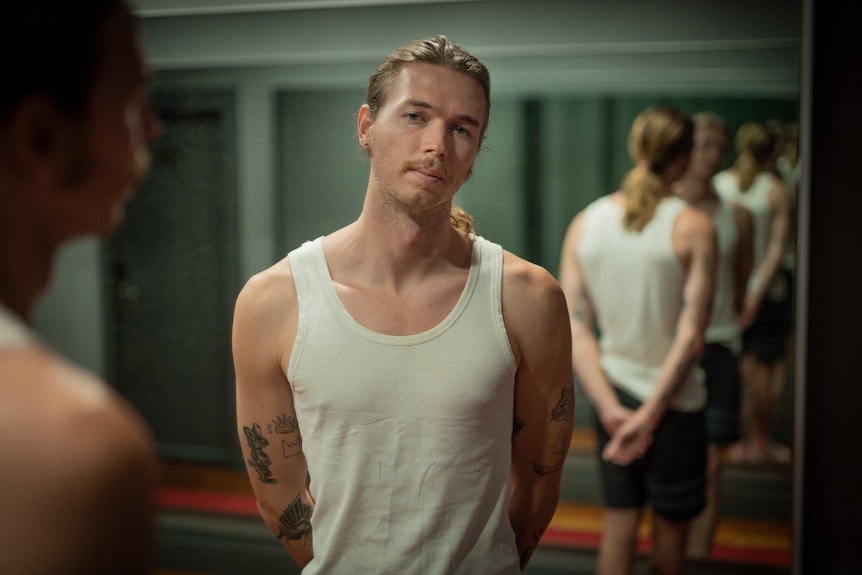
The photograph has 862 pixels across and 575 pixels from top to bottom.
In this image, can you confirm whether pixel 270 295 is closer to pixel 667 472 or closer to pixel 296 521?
pixel 296 521

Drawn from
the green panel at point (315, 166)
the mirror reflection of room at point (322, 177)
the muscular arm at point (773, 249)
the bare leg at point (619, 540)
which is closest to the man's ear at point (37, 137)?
the mirror reflection of room at point (322, 177)

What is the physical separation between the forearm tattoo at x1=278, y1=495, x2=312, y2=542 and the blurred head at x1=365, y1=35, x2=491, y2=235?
27.5 inches

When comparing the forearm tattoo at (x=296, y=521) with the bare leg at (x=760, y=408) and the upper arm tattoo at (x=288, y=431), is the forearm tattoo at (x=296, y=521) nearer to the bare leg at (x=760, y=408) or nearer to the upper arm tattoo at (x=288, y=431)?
the upper arm tattoo at (x=288, y=431)

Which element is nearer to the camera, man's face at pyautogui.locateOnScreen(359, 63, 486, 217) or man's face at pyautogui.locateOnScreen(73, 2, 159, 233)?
man's face at pyautogui.locateOnScreen(73, 2, 159, 233)

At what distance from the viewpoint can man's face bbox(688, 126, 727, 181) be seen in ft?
8.99

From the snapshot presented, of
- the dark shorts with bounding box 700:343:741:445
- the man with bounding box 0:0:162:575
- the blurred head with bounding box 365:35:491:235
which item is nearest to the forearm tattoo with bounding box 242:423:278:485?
the blurred head with bounding box 365:35:491:235

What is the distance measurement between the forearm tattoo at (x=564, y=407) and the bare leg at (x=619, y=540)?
3.81ft

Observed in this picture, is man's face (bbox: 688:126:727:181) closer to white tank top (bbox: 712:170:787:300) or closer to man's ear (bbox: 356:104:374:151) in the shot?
white tank top (bbox: 712:170:787:300)

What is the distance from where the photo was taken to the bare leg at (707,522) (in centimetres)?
280

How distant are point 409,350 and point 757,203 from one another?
1.69m

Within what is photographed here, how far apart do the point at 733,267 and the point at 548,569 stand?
1.17m

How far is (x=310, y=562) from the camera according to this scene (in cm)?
153

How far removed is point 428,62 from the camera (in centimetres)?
143

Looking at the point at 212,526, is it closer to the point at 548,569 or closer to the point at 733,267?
the point at 548,569
